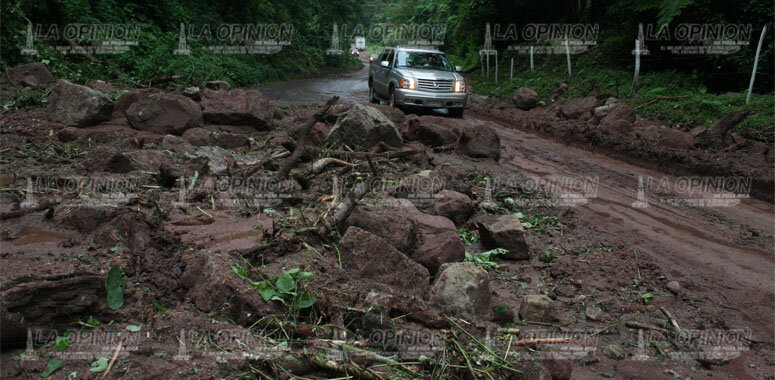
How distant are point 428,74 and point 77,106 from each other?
8.19 m

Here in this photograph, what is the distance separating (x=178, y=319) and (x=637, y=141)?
33.3 ft

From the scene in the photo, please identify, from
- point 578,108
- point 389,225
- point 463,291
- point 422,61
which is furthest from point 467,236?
point 422,61

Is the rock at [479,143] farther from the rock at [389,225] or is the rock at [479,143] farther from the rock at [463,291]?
the rock at [463,291]

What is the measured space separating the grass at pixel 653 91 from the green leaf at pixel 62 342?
39.1 feet

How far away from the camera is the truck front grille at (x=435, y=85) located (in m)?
14.1

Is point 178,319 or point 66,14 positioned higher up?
point 66,14

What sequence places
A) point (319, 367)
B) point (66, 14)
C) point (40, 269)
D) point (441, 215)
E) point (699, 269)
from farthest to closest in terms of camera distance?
point (66, 14) → point (441, 215) → point (699, 269) → point (40, 269) → point (319, 367)

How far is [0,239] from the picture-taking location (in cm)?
465

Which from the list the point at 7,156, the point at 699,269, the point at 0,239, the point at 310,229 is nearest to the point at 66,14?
the point at 7,156

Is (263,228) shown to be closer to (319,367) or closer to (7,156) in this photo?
(319,367)

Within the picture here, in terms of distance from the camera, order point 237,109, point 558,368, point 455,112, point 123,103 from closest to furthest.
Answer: point 558,368
point 123,103
point 237,109
point 455,112

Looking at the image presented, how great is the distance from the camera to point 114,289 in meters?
3.55

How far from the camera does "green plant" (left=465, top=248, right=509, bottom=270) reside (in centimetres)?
573

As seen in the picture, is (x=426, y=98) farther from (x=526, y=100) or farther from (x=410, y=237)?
(x=410, y=237)
